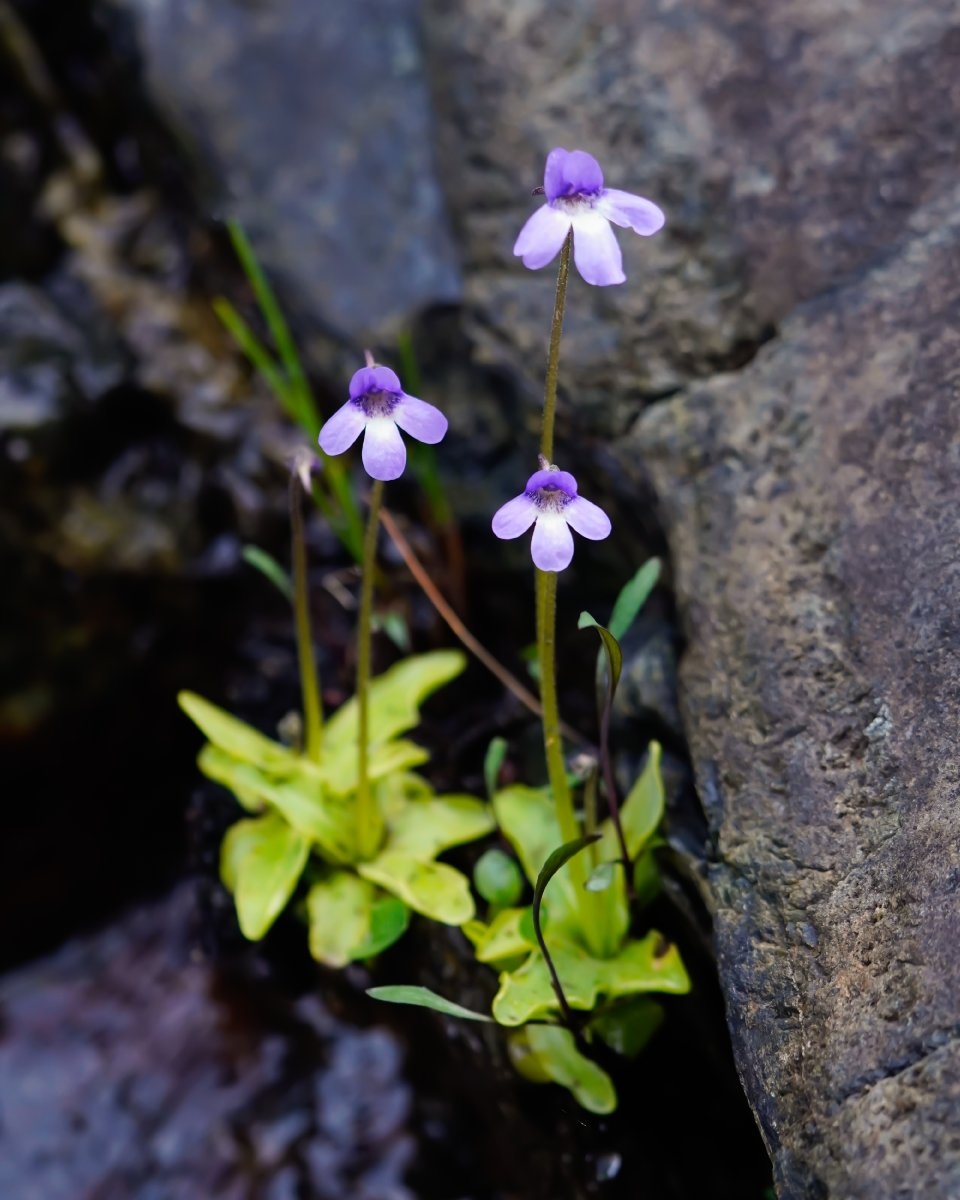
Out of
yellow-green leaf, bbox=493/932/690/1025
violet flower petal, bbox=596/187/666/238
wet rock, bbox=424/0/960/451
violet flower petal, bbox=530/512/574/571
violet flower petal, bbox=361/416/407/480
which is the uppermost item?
wet rock, bbox=424/0/960/451

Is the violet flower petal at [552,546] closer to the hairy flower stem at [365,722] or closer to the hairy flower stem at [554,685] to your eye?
the hairy flower stem at [554,685]

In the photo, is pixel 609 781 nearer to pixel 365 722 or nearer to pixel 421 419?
pixel 365 722

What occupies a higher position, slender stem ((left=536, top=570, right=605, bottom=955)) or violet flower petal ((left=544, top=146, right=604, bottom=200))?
violet flower petal ((left=544, top=146, right=604, bottom=200))

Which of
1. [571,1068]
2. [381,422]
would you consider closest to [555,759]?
[571,1068]

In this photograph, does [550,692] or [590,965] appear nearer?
[550,692]

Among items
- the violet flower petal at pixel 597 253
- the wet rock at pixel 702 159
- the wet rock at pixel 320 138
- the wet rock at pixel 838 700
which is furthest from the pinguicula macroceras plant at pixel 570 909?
the wet rock at pixel 320 138

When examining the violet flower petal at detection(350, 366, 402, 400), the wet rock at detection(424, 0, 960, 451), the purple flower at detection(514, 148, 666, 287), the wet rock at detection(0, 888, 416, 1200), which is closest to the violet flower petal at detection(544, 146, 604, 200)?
the purple flower at detection(514, 148, 666, 287)

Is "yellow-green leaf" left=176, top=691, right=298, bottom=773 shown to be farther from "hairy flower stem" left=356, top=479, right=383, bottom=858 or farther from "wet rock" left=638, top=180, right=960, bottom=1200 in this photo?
"wet rock" left=638, top=180, right=960, bottom=1200

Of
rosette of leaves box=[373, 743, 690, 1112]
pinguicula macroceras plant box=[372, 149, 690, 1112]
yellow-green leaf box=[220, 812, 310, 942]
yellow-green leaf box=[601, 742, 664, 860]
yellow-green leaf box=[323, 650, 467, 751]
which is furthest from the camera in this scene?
yellow-green leaf box=[323, 650, 467, 751]

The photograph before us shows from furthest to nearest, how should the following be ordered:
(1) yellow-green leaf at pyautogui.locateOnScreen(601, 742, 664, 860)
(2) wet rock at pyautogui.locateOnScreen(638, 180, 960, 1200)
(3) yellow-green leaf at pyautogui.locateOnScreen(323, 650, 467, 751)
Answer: (3) yellow-green leaf at pyautogui.locateOnScreen(323, 650, 467, 751) < (1) yellow-green leaf at pyautogui.locateOnScreen(601, 742, 664, 860) < (2) wet rock at pyautogui.locateOnScreen(638, 180, 960, 1200)
